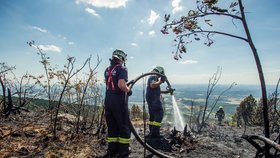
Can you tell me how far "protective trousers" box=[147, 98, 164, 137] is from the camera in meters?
7.66

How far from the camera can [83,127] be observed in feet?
26.1

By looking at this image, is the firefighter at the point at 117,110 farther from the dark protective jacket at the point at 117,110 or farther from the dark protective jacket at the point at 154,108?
the dark protective jacket at the point at 154,108

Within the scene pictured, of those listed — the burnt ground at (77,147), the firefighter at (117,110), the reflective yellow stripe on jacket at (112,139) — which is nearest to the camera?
the burnt ground at (77,147)

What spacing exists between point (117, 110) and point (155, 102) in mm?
2689

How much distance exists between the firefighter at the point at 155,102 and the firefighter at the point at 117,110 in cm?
226

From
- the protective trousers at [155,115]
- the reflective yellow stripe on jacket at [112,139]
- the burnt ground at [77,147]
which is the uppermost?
the protective trousers at [155,115]

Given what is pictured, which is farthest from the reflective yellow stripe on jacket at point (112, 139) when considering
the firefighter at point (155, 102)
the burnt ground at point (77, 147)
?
the firefighter at point (155, 102)

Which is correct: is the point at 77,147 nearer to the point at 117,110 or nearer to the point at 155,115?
the point at 117,110

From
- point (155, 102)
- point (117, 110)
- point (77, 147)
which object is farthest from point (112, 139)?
point (155, 102)

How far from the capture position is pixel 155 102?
7875 millimetres

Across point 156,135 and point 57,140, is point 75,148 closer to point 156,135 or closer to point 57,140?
point 57,140

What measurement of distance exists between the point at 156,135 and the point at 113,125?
2.43 metres

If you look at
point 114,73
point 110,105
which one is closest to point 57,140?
point 110,105

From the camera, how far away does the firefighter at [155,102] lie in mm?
7680
